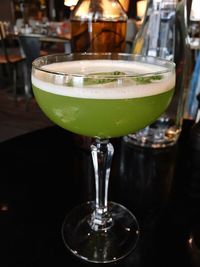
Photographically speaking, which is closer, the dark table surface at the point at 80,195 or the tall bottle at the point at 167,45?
the dark table surface at the point at 80,195

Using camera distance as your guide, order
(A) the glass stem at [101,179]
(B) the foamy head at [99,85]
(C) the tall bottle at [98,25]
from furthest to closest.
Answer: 1. (C) the tall bottle at [98,25]
2. (A) the glass stem at [101,179]
3. (B) the foamy head at [99,85]

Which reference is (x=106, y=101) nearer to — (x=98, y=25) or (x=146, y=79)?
(x=146, y=79)

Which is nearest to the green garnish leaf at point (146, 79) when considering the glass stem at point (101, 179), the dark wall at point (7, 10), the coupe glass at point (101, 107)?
the coupe glass at point (101, 107)

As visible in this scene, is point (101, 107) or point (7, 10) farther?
point (7, 10)

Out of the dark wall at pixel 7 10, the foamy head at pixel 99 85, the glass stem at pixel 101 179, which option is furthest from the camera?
the dark wall at pixel 7 10

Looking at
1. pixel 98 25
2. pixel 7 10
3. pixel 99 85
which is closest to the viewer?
pixel 99 85

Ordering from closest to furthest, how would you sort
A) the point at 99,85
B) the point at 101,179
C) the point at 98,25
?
the point at 99,85 → the point at 101,179 → the point at 98,25

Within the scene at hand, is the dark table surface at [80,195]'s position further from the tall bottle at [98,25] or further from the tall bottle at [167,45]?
the tall bottle at [98,25]

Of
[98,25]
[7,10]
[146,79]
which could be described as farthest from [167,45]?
[7,10]
